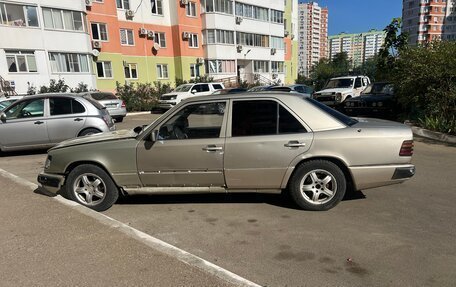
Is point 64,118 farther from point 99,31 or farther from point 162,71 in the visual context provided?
point 162,71

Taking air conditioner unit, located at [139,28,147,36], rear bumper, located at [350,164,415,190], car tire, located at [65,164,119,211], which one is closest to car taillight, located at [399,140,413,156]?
rear bumper, located at [350,164,415,190]

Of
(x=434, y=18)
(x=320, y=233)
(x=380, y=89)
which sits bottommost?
(x=320, y=233)

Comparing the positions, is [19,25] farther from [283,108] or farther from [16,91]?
[283,108]

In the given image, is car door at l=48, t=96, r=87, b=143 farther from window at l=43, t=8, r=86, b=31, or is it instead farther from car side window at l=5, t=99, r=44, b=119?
window at l=43, t=8, r=86, b=31

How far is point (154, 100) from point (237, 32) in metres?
16.9

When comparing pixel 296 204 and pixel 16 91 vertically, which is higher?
pixel 16 91

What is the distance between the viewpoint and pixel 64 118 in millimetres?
8766

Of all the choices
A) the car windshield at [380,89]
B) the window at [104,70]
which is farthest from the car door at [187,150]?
the window at [104,70]

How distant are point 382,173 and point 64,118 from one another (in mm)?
7806

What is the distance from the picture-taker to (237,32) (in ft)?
125

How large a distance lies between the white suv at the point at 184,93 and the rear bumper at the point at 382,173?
17.7 meters

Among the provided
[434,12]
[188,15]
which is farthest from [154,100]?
[434,12]

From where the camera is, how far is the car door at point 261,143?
4.44 meters

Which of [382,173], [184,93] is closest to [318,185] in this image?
[382,173]
